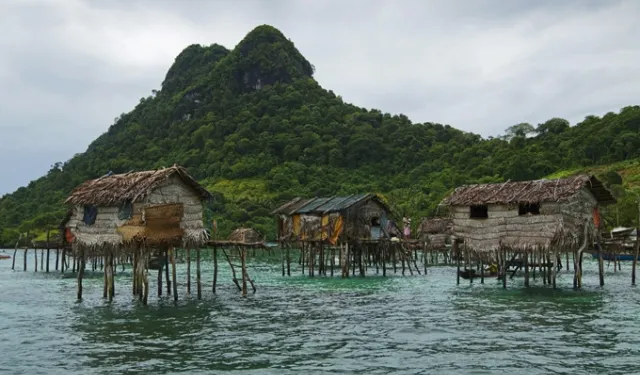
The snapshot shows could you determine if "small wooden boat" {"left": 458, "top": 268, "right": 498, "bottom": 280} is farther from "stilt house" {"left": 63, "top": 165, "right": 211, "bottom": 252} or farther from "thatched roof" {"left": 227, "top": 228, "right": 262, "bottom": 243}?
"thatched roof" {"left": 227, "top": 228, "right": 262, "bottom": 243}

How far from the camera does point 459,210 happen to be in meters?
34.8

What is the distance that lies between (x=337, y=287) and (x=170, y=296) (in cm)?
1018

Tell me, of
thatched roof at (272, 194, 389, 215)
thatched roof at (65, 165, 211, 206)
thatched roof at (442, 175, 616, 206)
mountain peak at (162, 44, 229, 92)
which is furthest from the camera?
mountain peak at (162, 44, 229, 92)

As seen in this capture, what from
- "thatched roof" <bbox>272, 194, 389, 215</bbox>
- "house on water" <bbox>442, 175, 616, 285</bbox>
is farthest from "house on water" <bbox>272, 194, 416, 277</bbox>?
"house on water" <bbox>442, 175, 616, 285</bbox>

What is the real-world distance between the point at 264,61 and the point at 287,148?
39630 millimetres

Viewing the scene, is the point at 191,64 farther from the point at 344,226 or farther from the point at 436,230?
the point at 344,226

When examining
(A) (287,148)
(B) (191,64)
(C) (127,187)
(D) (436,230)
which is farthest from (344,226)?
(B) (191,64)

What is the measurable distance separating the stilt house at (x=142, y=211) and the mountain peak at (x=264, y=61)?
116 meters

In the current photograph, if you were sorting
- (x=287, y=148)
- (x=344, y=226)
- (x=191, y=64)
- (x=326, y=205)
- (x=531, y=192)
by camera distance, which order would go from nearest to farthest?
(x=531, y=192) → (x=344, y=226) → (x=326, y=205) → (x=287, y=148) → (x=191, y=64)

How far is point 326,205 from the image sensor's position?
147ft

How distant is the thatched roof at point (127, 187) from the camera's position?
26297mm

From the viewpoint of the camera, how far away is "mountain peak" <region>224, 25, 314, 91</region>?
472 feet

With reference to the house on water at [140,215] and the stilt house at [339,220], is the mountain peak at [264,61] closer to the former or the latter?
the stilt house at [339,220]

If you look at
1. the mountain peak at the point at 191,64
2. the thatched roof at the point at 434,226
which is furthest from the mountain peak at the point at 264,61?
the thatched roof at the point at 434,226
